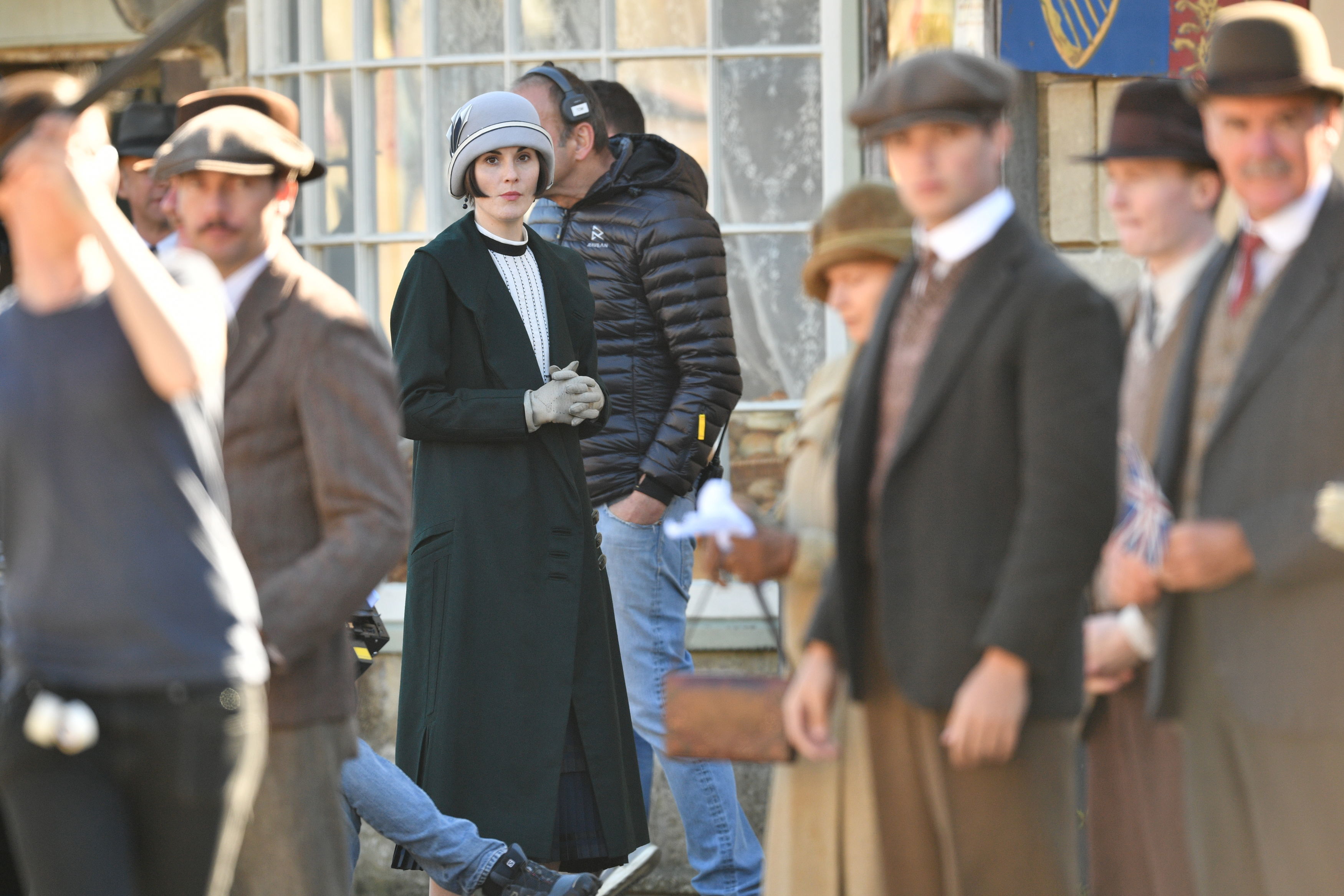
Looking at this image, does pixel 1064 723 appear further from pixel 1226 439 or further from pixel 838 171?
pixel 838 171

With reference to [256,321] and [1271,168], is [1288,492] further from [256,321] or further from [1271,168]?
[256,321]

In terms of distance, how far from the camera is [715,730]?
9.76 feet

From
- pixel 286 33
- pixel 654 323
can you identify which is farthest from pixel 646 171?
pixel 286 33

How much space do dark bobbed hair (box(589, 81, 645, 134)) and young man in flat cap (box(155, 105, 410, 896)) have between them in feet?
8.16

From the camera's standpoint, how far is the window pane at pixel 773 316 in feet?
19.5

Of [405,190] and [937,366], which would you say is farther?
[405,190]

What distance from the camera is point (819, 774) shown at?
290 centimetres

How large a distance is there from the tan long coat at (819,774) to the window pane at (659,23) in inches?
116

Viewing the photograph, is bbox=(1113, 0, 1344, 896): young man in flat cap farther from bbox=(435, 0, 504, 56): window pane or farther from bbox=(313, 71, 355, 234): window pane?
bbox=(313, 71, 355, 234): window pane

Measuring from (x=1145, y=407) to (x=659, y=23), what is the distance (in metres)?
3.19

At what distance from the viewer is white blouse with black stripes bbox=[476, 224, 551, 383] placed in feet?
15.2

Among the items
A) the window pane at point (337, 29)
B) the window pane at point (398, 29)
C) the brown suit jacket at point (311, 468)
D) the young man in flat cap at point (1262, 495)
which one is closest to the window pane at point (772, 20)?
the window pane at point (398, 29)

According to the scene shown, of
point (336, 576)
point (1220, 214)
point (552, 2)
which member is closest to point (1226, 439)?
point (336, 576)

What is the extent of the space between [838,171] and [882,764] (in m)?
3.35
